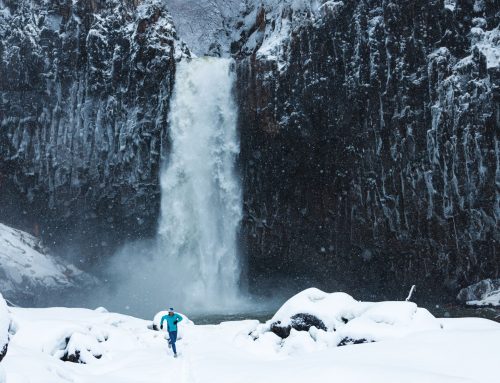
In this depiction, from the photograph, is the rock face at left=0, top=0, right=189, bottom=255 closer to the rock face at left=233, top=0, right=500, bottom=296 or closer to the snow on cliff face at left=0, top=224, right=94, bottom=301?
the snow on cliff face at left=0, top=224, right=94, bottom=301

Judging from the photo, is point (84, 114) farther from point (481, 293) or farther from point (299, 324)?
point (481, 293)

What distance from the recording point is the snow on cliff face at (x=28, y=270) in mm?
30406

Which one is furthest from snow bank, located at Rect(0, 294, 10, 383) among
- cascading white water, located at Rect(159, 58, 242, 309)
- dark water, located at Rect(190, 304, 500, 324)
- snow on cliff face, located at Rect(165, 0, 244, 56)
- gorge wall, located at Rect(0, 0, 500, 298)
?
snow on cliff face, located at Rect(165, 0, 244, 56)

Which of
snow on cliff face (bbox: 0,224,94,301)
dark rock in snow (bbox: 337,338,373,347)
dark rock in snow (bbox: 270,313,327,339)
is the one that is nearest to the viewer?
dark rock in snow (bbox: 337,338,373,347)

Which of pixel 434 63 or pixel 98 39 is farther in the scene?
→ pixel 98 39

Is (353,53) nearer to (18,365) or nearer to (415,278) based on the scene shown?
(415,278)

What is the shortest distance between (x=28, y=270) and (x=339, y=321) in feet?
81.3

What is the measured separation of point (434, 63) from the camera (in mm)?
27219

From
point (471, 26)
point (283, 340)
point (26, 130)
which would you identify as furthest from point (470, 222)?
point (26, 130)

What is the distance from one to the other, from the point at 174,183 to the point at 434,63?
18.2 metres

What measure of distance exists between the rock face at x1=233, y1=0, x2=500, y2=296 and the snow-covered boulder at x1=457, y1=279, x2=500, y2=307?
2.87 feet

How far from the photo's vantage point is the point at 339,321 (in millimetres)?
14211

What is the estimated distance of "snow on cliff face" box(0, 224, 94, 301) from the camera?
99.8ft

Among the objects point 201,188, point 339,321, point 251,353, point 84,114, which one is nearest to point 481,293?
point 339,321
